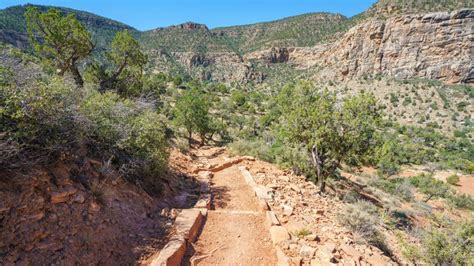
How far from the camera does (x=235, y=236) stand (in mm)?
6172

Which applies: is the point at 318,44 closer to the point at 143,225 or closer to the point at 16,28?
the point at 16,28

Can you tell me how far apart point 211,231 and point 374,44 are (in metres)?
71.0

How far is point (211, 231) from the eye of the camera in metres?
6.26

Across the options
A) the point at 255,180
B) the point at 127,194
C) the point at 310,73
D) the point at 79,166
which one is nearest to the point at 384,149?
the point at 255,180

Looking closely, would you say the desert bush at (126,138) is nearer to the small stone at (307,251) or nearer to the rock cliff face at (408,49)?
the small stone at (307,251)

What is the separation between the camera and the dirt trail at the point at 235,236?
5.37m

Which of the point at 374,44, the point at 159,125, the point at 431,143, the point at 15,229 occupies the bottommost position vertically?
the point at 431,143

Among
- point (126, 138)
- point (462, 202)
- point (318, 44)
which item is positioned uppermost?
point (318, 44)

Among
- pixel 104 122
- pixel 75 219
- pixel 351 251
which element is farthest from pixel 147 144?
pixel 351 251

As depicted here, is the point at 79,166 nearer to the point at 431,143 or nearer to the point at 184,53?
the point at 431,143

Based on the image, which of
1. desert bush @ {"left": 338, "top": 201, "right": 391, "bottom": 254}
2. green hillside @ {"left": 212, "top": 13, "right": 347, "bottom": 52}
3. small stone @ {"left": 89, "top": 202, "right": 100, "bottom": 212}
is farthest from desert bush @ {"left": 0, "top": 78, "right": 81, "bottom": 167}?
green hillside @ {"left": 212, "top": 13, "right": 347, "bottom": 52}

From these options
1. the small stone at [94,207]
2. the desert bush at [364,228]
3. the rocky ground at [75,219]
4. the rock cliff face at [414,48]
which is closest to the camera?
the rocky ground at [75,219]

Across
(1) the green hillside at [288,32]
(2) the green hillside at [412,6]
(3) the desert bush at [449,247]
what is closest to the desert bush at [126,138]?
(3) the desert bush at [449,247]

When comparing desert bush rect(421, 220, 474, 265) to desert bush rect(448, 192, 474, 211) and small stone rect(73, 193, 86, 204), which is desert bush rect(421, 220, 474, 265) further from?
desert bush rect(448, 192, 474, 211)
